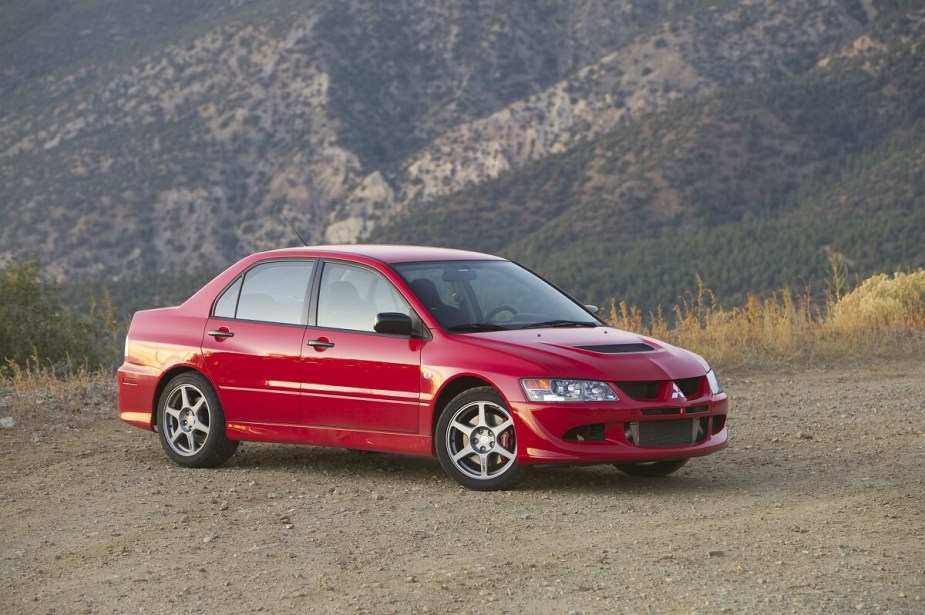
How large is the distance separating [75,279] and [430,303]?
99365mm

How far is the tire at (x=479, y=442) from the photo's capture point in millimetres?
8344

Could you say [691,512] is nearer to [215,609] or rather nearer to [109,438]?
[215,609]

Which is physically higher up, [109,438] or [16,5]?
[16,5]

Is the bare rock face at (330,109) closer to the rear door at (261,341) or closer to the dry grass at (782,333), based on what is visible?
the dry grass at (782,333)

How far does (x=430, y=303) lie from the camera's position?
884 centimetres

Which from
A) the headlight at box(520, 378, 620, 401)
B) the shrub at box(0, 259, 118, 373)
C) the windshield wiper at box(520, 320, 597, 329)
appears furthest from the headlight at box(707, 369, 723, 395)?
the shrub at box(0, 259, 118, 373)

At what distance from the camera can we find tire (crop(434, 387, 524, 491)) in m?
8.34

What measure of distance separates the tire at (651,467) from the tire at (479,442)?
3.37ft

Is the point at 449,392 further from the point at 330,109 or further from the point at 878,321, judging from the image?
the point at 330,109

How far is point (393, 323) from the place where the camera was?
8547mm

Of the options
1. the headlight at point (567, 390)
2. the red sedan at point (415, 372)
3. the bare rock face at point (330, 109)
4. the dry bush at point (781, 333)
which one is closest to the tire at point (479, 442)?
the red sedan at point (415, 372)

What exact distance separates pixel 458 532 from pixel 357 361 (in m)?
1.87

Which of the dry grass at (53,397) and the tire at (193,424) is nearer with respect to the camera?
the tire at (193,424)

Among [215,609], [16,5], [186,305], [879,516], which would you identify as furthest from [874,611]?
[16,5]
